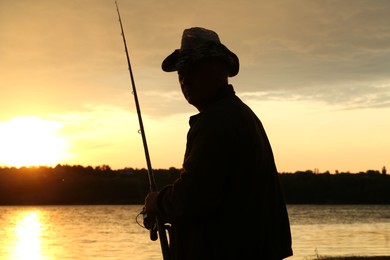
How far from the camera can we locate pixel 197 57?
3055 mm

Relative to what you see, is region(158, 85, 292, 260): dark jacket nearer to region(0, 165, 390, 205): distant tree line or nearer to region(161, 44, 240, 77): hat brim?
region(161, 44, 240, 77): hat brim

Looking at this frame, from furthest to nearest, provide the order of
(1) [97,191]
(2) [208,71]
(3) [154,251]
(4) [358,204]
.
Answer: (4) [358,204], (1) [97,191], (3) [154,251], (2) [208,71]

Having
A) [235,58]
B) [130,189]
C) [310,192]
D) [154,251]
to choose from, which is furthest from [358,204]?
[235,58]

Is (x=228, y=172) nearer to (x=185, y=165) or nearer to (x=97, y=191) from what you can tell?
(x=185, y=165)

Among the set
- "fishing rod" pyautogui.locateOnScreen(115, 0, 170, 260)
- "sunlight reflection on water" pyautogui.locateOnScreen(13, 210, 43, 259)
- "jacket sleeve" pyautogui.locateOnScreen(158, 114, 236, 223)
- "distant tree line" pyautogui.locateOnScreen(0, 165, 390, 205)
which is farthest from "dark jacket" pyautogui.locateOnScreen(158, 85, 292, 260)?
"distant tree line" pyautogui.locateOnScreen(0, 165, 390, 205)

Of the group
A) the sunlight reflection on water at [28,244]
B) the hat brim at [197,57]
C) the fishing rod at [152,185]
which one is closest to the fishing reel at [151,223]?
the fishing rod at [152,185]

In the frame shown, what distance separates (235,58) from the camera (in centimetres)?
323

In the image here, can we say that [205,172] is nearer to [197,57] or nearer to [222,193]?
[222,193]

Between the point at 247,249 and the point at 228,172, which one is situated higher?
the point at 228,172

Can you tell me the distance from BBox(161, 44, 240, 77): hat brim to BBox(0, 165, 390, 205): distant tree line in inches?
3983

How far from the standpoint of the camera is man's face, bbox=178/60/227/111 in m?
3.08

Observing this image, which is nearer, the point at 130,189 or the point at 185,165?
the point at 185,165

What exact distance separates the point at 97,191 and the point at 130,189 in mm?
13649

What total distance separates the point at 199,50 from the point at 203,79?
0.14 m
